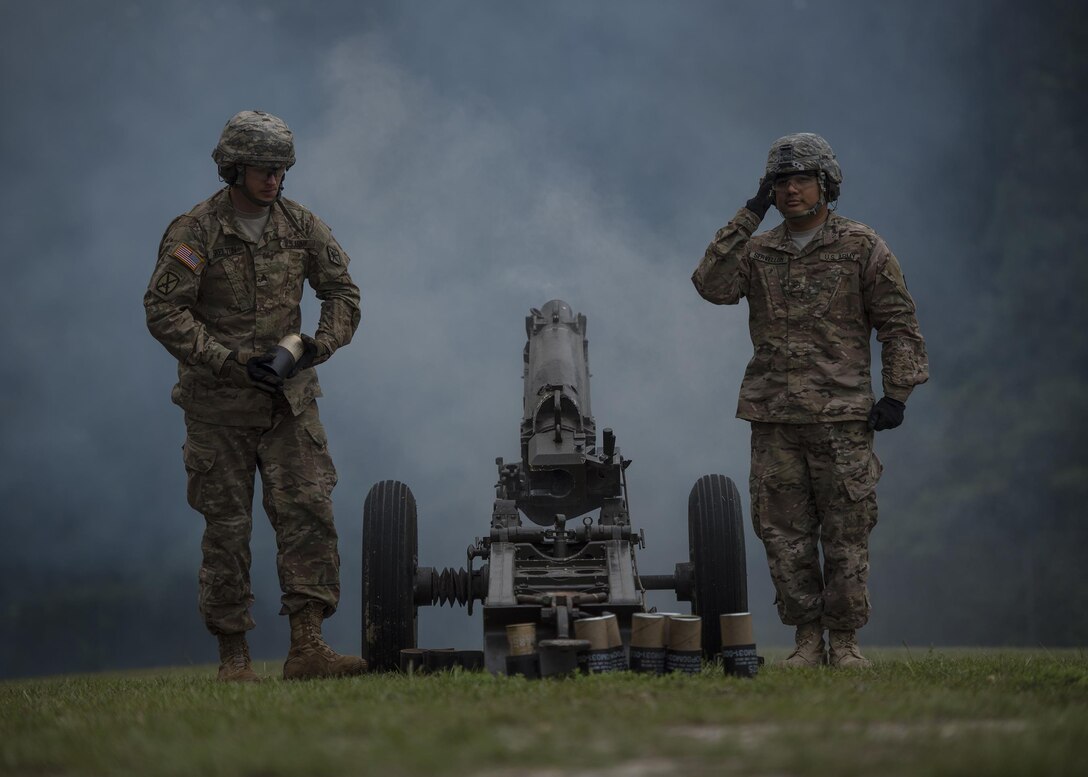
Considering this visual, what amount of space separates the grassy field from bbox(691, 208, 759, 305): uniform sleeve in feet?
7.08

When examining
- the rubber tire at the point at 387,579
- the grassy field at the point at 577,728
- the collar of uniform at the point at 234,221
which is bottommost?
the grassy field at the point at 577,728

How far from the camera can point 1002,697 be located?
13.7 feet

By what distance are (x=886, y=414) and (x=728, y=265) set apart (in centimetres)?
112

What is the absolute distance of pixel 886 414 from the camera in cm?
618

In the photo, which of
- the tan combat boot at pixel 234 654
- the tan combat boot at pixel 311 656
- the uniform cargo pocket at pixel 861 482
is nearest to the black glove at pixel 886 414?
the uniform cargo pocket at pixel 861 482

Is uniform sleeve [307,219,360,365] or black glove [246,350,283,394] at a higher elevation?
uniform sleeve [307,219,360,365]

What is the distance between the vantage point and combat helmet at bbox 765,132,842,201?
6.27m

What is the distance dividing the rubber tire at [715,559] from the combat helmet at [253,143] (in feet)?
9.48

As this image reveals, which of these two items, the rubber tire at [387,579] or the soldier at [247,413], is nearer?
the soldier at [247,413]

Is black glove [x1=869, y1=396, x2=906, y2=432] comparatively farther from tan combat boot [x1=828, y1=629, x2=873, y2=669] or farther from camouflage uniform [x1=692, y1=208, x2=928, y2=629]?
tan combat boot [x1=828, y1=629, x2=873, y2=669]

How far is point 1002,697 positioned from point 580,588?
2.33m

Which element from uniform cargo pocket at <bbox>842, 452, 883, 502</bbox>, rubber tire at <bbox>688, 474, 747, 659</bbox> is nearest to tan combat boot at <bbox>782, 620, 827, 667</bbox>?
rubber tire at <bbox>688, 474, 747, 659</bbox>

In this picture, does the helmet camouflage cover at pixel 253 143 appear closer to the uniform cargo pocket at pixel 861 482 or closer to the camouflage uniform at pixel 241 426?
the camouflage uniform at pixel 241 426

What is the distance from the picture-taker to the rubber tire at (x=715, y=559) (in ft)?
21.4
